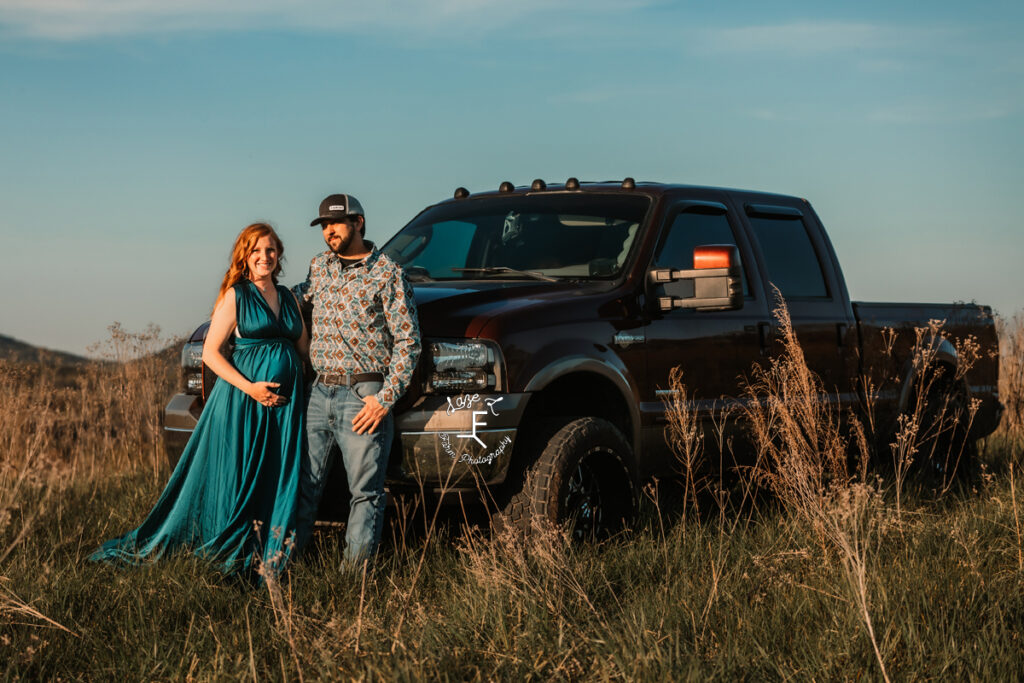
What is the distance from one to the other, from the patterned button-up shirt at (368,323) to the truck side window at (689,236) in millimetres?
1696

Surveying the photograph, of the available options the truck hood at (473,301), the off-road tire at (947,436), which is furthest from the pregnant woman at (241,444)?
the off-road tire at (947,436)

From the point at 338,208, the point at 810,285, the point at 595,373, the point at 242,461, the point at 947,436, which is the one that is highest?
the point at 338,208

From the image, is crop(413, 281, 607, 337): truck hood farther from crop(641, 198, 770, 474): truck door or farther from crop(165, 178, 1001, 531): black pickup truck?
crop(641, 198, 770, 474): truck door

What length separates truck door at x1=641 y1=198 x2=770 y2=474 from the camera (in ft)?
20.1

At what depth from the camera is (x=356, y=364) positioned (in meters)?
5.30

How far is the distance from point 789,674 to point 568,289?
2.54 m

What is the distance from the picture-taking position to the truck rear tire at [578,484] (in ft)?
17.4

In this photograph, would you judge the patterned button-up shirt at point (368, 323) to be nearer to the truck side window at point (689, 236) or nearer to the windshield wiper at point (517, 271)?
the windshield wiper at point (517, 271)

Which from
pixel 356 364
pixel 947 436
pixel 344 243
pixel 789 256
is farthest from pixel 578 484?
Answer: pixel 947 436

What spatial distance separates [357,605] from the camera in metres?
4.78

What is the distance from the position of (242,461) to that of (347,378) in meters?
0.72

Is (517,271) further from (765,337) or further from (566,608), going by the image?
(566,608)

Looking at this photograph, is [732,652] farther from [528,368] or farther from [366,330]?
[366,330]

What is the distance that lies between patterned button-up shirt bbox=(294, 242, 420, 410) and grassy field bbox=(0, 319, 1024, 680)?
2.88 ft
